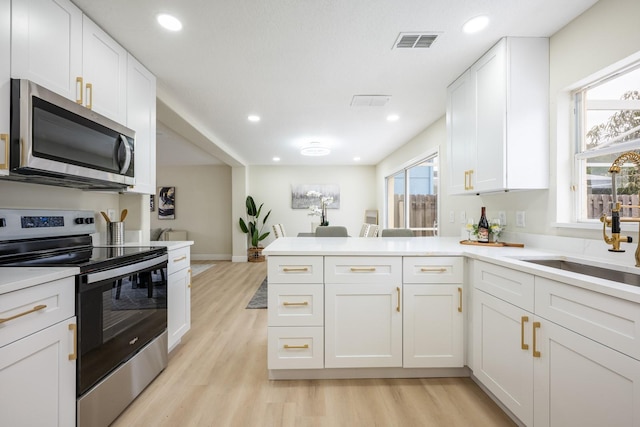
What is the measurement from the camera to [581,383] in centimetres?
114

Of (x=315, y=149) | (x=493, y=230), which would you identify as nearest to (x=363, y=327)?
(x=493, y=230)

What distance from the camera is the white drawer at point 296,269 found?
1.93m

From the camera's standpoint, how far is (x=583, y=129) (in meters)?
1.87

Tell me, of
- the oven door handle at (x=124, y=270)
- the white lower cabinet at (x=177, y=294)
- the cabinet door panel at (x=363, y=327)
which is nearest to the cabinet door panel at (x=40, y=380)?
the oven door handle at (x=124, y=270)

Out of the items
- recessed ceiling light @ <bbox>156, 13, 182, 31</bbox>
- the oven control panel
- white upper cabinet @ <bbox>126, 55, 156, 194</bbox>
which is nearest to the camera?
the oven control panel

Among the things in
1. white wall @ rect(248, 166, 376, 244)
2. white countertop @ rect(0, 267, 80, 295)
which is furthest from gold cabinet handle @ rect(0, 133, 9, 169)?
white wall @ rect(248, 166, 376, 244)

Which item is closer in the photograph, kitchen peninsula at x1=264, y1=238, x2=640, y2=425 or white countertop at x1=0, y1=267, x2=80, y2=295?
white countertop at x1=0, y1=267, x2=80, y2=295

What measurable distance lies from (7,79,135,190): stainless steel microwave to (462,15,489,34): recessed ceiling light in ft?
7.78

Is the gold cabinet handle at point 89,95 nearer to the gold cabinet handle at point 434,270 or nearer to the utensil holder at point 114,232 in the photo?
the utensil holder at point 114,232

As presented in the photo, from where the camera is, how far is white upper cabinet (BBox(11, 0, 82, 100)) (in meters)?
1.38

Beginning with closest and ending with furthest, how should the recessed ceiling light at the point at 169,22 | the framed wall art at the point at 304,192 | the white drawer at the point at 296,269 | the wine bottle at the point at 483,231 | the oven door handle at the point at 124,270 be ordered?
the oven door handle at the point at 124,270
the recessed ceiling light at the point at 169,22
the white drawer at the point at 296,269
the wine bottle at the point at 483,231
the framed wall art at the point at 304,192

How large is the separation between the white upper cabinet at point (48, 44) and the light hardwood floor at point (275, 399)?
6.16 ft

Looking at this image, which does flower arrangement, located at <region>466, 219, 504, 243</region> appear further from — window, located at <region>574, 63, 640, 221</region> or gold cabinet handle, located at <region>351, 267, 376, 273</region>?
gold cabinet handle, located at <region>351, 267, 376, 273</region>

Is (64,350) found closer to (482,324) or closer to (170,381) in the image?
(170,381)
